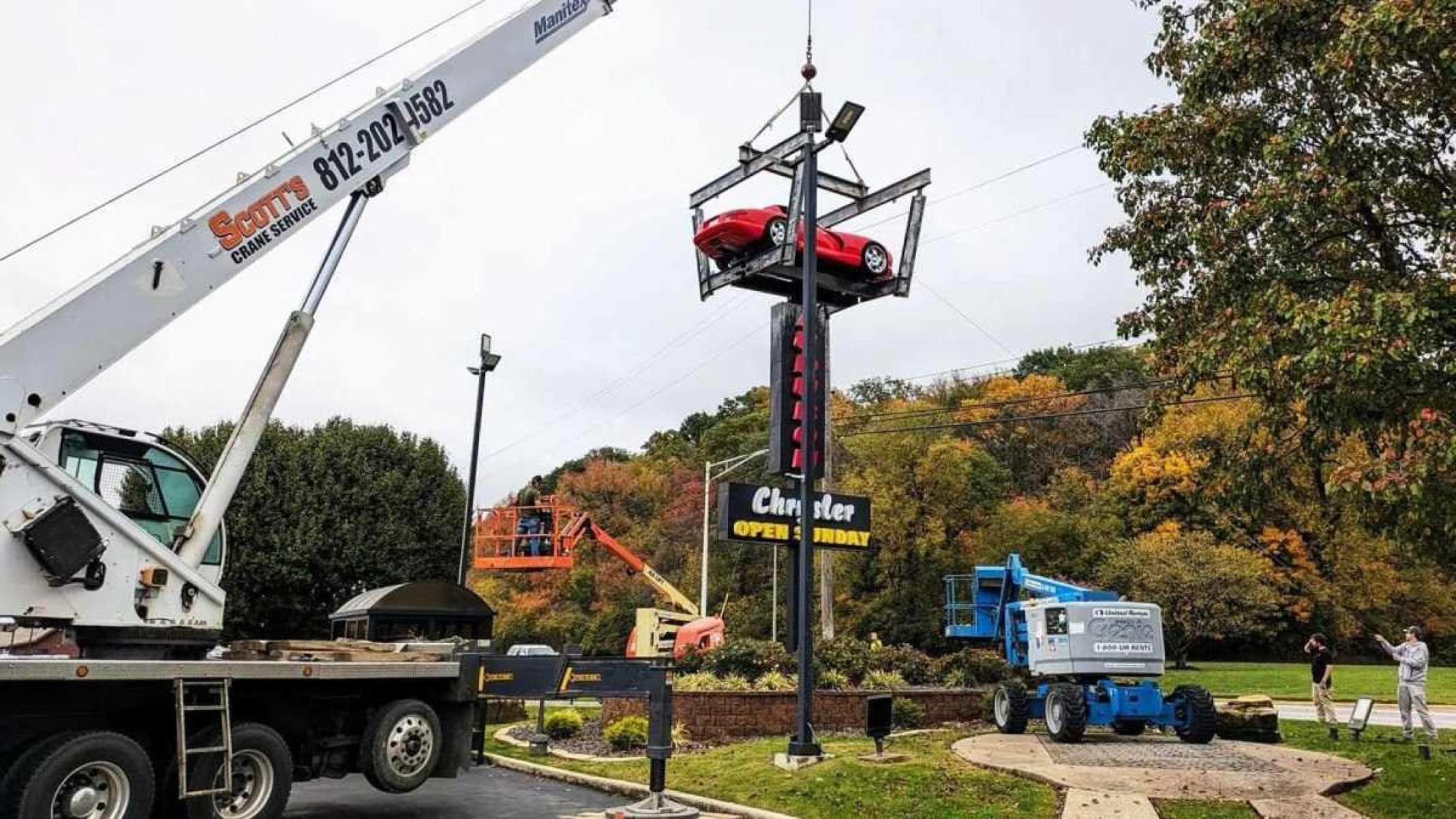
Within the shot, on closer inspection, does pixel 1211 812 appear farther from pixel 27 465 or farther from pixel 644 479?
pixel 644 479

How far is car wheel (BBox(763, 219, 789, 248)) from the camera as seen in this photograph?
1636 centimetres

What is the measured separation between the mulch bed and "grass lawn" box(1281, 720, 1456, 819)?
320 inches

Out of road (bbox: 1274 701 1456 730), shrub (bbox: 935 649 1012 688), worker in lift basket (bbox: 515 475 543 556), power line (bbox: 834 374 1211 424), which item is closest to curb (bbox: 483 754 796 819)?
shrub (bbox: 935 649 1012 688)

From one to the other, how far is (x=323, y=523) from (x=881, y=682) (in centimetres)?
1873

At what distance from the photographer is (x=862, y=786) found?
1093 centimetres

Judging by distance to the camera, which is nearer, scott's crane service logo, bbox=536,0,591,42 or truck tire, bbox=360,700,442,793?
truck tire, bbox=360,700,442,793

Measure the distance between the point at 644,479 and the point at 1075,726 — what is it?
46641mm

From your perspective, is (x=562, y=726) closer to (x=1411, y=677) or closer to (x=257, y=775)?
(x=257, y=775)

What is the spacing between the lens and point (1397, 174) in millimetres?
9594

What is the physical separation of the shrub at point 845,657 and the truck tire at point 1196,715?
218 inches

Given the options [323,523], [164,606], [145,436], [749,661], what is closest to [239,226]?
[145,436]

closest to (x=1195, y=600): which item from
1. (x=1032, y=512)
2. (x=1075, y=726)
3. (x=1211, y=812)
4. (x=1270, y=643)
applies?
(x=1032, y=512)

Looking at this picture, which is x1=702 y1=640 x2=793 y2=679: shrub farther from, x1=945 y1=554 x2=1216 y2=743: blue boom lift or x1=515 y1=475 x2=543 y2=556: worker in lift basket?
x1=515 y1=475 x2=543 y2=556: worker in lift basket

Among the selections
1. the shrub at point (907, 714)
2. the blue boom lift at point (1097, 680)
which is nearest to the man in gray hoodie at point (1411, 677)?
the blue boom lift at point (1097, 680)
